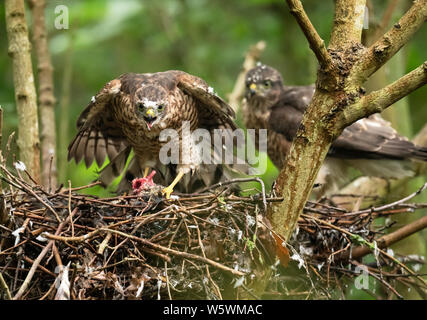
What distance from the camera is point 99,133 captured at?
535 cm

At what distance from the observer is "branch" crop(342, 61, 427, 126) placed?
3033 millimetres

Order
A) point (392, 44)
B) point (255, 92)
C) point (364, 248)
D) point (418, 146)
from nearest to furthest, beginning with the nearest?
point (392, 44), point (364, 248), point (418, 146), point (255, 92)

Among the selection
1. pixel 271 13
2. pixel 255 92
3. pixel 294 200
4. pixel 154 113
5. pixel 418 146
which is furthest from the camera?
pixel 271 13

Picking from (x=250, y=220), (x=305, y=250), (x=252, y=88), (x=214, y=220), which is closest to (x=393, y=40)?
(x=250, y=220)

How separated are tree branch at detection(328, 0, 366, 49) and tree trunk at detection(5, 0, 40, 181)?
2486 mm

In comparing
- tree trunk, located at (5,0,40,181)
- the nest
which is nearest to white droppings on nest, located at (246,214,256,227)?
the nest

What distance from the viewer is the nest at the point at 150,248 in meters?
3.36

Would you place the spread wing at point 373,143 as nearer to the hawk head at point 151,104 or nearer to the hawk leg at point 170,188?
the hawk leg at point 170,188

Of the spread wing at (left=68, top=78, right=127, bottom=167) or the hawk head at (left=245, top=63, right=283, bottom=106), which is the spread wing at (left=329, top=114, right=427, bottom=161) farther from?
the spread wing at (left=68, top=78, right=127, bottom=167)

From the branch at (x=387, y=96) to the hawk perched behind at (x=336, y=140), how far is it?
2.61 m

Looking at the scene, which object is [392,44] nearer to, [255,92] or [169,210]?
[169,210]
